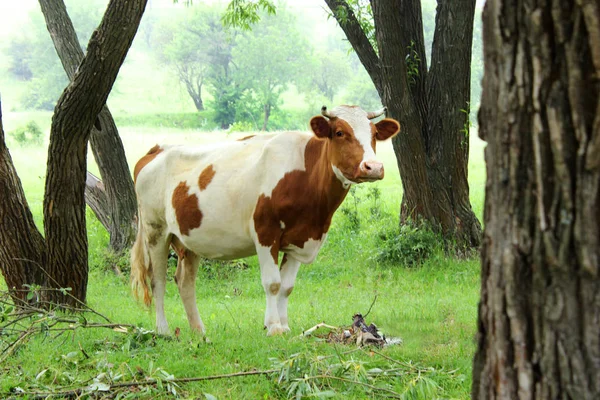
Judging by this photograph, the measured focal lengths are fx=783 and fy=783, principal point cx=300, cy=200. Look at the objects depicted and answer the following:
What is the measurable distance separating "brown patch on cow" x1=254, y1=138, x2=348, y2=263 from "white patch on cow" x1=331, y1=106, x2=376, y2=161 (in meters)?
0.32

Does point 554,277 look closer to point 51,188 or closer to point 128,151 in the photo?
point 51,188

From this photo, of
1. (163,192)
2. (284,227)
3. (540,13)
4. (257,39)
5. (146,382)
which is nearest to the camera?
(540,13)

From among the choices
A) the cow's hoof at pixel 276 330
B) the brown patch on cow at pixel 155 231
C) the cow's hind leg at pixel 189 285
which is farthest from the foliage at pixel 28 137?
the cow's hoof at pixel 276 330

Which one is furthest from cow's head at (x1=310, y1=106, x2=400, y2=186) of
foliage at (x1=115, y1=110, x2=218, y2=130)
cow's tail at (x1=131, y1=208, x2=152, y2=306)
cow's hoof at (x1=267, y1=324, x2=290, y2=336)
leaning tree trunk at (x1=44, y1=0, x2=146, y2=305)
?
foliage at (x1=115, y1=110, x2=218, y2=130)

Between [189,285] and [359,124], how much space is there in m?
2.53

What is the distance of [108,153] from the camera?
39.6 ft

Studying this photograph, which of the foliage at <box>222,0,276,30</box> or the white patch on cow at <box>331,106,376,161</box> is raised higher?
the foliage at <box>222,0,276,30</box>

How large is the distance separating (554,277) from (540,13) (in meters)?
0.82

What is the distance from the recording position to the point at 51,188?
8.11 meters

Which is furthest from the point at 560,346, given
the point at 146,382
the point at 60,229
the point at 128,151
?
the point at 128,151

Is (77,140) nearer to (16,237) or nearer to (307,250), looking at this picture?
(16,237)

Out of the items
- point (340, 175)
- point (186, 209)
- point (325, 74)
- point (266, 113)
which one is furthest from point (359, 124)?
point (325, 74)

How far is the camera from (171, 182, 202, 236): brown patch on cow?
25.1 ft

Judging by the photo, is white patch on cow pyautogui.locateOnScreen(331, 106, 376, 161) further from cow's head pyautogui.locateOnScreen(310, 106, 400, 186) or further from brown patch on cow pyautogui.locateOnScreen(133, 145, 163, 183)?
brown patch on cow pyautogui.locateOnScreen(133, 145, 163, 183)
